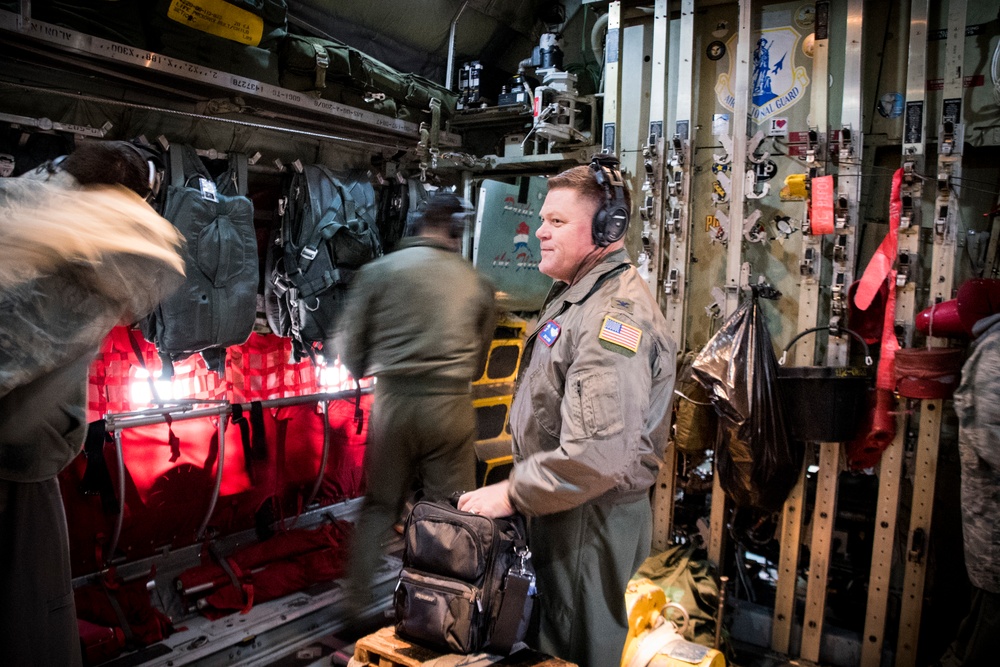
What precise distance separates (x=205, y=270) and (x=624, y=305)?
287 cm

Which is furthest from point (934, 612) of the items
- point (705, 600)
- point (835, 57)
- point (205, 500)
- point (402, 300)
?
point (205, 500)

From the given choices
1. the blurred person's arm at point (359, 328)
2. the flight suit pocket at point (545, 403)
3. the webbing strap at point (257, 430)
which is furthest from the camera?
the webbing strap at point (257, 430)

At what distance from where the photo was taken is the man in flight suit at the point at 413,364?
334 centimetres

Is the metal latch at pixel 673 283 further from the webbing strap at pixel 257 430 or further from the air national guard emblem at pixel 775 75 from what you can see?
the webbing strap at pixel 257 430

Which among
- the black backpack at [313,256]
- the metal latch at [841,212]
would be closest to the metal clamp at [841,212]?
the metal latch at [841,212]

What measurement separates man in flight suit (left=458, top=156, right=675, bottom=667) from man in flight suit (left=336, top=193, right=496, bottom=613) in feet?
2.93

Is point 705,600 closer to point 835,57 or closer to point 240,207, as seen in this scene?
point 835,57

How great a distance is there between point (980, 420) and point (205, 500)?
422 cm

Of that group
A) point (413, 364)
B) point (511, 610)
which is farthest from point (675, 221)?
point (511, 610)

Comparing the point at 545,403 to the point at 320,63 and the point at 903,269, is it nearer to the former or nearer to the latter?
the point at 903,269

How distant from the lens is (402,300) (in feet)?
11.0

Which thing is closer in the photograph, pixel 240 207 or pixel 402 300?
pixel 402 300

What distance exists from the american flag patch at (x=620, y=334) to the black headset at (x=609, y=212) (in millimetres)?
383

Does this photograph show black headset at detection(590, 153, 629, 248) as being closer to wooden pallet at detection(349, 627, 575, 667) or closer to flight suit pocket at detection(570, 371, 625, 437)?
flight suit pocket at detection(570, 371, 625, 437)
